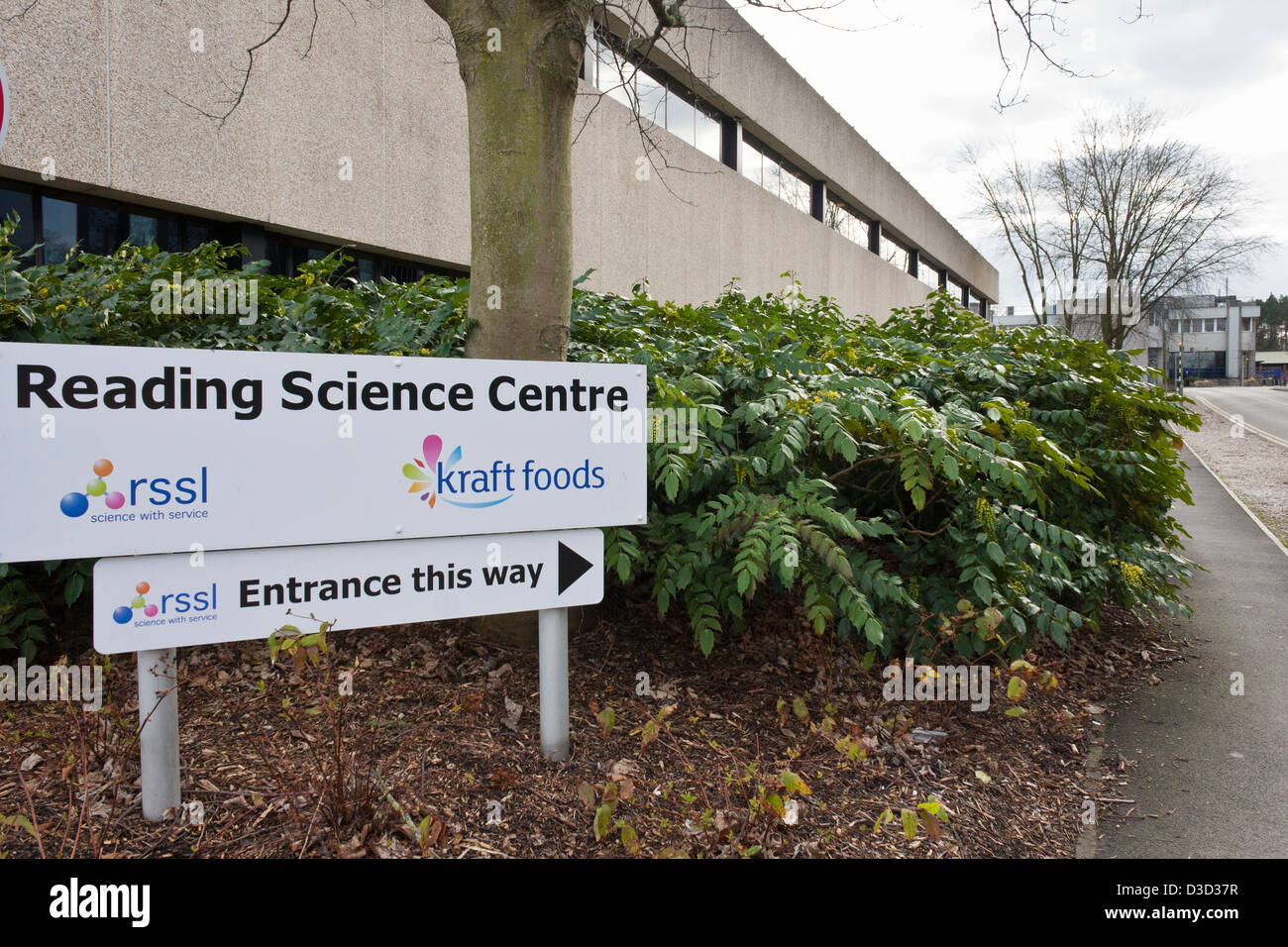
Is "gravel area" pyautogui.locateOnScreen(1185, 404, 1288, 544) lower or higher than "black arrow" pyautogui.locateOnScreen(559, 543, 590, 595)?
lower

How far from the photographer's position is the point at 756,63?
19.6 m

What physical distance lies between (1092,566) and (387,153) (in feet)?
29.0

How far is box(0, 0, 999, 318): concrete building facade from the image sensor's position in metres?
7.16

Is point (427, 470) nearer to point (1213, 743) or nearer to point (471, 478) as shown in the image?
point (471, 478)

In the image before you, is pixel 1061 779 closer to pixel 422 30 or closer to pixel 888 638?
pixel 888 638

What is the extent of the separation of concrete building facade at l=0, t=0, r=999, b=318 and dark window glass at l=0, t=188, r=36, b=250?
17 mm

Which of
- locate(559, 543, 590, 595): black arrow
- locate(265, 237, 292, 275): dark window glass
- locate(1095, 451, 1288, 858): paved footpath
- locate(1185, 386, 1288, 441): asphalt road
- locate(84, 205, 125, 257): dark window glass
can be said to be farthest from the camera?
locate(1185, 386, 1288, 441): asphalt road

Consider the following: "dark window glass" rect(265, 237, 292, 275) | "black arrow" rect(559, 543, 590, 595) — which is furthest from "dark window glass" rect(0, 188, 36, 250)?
"black arrow" rect(559, 543, 590, 595)

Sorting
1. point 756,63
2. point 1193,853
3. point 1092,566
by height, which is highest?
point 756,63

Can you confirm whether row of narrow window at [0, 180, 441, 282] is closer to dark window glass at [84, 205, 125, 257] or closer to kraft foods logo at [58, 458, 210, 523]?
dark window glass at [84, 205, 125, 257]

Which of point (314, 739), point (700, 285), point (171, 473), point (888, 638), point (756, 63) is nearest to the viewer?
point (171, 473)

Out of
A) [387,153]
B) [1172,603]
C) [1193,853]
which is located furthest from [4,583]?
[387,153]

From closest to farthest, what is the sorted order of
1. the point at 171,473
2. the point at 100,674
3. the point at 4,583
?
the point at 171,473 < the point at 100,674 < the point at 4,583

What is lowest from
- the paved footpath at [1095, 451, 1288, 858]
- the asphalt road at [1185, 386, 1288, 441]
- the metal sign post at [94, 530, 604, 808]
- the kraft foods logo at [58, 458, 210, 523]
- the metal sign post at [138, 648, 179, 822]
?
the paved footpath at [1095, 451, 1288, 858]
